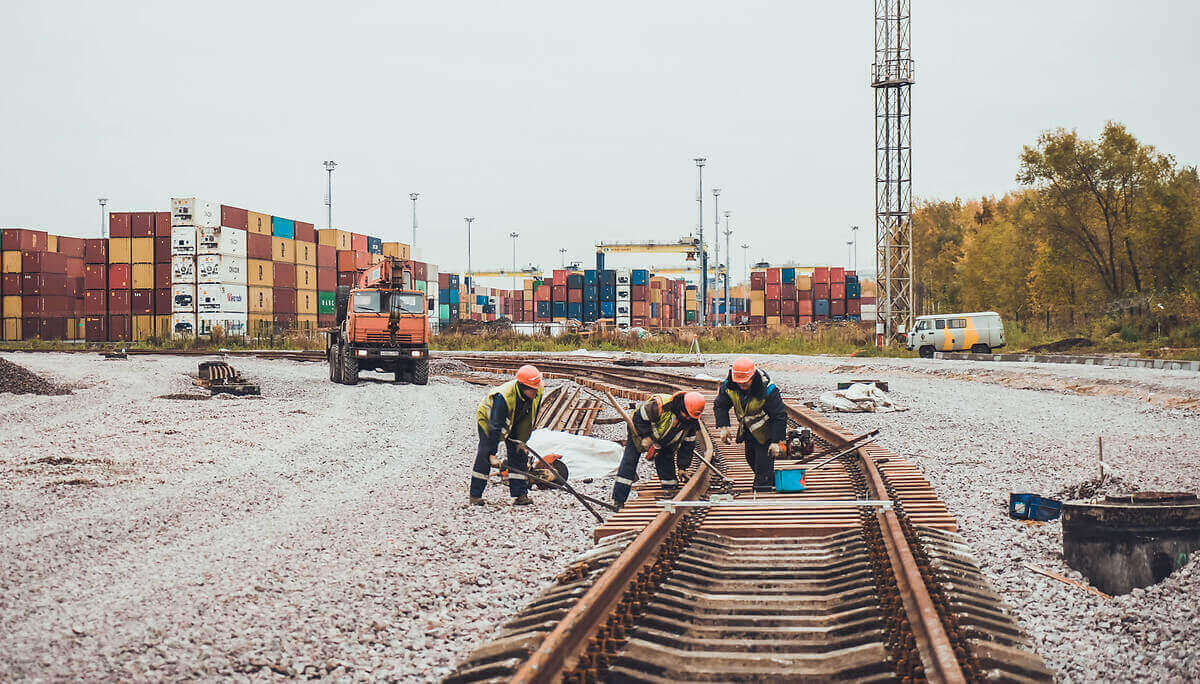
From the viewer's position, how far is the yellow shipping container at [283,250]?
1998 inches

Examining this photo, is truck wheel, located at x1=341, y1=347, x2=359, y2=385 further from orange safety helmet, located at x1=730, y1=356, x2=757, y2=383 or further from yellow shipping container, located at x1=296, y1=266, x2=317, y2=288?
yellow shipping container, located at x1=296, y1=266, x2=317, y2=288

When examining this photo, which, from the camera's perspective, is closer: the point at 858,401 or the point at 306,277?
the point at 858,401

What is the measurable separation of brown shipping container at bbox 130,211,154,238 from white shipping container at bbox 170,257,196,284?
8.18 feet

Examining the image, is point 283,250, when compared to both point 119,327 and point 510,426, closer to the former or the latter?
point 119,327

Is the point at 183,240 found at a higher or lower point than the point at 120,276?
higher

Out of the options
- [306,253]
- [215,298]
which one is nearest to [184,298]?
[215,298]

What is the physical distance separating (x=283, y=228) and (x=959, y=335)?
36.1 meters

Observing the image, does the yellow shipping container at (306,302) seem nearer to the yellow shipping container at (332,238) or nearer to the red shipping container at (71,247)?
the yellow shipping container at (332,238)

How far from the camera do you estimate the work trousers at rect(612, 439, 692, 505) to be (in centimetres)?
780

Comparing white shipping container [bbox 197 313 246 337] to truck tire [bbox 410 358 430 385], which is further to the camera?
white shipping container [bbox 197 313 246 337]

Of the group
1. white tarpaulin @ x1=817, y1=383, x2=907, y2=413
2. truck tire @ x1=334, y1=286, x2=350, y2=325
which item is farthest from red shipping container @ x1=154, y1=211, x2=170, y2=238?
white tarpaulin @ x1=817, y1=383, x2=907, y2=413

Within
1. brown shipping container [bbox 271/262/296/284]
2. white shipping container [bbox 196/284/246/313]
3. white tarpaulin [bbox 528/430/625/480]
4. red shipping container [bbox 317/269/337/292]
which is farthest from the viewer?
red shipping container [bbox 317/269/337/292]

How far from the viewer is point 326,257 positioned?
56.2 meters

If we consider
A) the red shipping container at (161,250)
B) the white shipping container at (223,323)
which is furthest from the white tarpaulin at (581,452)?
the red shipping container at (161,250)
